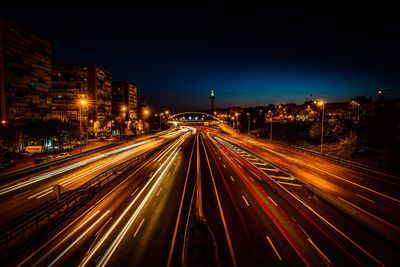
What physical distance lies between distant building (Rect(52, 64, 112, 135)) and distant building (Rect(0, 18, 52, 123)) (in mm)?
15000

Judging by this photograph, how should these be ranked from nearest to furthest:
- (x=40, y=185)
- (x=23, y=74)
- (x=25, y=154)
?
(x=40, y=185), (x=25, y=154), (x=23, y=74)

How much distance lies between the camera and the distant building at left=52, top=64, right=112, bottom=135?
72.2 metres

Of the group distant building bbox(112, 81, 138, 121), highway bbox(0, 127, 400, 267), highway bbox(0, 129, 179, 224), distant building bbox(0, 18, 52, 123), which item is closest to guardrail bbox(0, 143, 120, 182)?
highway bbox(0, 129, 179, 224)

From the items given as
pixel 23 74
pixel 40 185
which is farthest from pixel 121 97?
pixel 40 185

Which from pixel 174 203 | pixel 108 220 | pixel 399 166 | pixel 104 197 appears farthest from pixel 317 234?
pixel 399 166

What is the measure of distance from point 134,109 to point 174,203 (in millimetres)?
127022

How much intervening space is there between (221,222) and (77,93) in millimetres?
83620

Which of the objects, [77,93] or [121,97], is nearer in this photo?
[77,93]

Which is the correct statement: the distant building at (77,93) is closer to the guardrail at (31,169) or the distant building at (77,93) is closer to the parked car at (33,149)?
the parked car at (33,149)

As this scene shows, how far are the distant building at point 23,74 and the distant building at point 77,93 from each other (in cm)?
1500

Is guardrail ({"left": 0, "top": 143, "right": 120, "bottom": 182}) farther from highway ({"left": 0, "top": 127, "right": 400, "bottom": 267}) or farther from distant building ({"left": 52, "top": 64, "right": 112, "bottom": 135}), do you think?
distant building ({"left": 52, "top": 64, "right": 112, "bottom": 135})

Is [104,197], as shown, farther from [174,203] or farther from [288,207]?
[288,207]

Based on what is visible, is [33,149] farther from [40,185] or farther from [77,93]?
[77,93]

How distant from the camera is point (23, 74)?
4906cm
